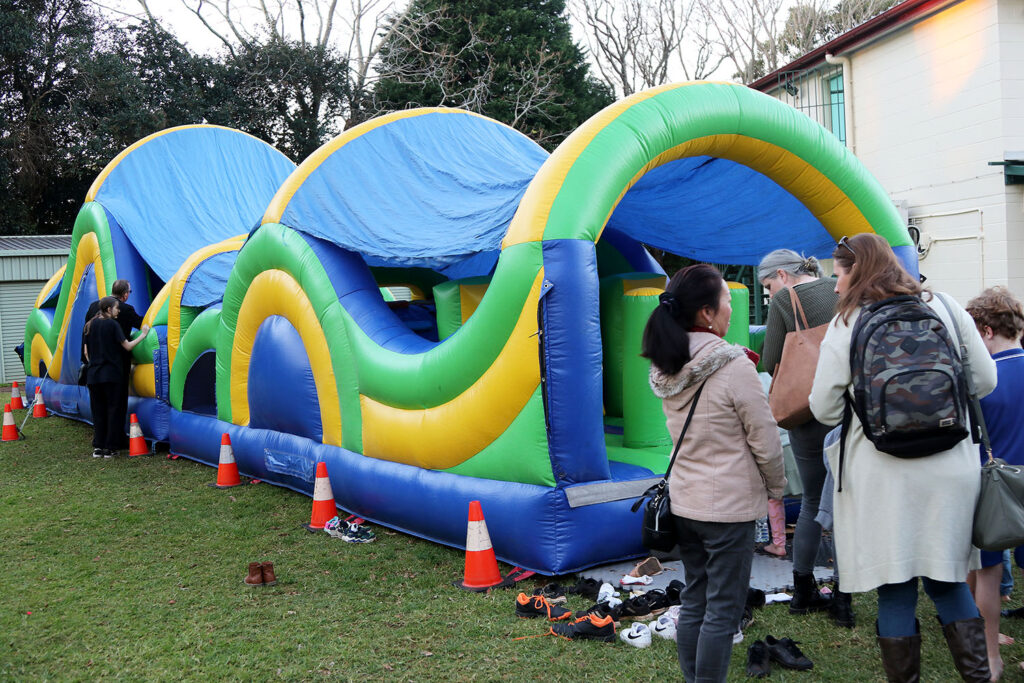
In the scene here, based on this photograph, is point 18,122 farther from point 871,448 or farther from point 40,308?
point 871,448

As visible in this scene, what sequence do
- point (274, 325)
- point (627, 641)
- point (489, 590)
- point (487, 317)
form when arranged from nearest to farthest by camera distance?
point (627, 641) < point (489, 590) < point (487, 317) < point (274, 325)

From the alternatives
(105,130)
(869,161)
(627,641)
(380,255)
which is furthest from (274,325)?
(105,130)

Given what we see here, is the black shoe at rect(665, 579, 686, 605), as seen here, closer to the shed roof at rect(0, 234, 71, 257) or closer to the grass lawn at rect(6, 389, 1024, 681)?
the grass lawn at rect(6, 389, 1024, 681)

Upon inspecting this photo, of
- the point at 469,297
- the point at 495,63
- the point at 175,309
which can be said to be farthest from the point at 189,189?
the point at 495,63

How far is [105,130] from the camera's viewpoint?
21.0 metres

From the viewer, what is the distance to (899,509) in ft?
8.82

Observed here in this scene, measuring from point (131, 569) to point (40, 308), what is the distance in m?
8.85

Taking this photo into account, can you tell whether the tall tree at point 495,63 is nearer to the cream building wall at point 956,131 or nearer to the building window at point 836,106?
the building window at point 836,106

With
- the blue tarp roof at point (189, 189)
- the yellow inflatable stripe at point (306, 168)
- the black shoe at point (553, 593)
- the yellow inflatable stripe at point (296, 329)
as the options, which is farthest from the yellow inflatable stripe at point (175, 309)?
the black shoe at point (553, 593)

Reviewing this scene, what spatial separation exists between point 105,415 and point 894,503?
26.0 ft

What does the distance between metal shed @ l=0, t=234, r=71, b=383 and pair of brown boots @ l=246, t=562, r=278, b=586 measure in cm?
1548

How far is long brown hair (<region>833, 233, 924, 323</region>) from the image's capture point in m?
2.73

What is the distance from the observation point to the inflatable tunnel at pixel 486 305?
4.43 m

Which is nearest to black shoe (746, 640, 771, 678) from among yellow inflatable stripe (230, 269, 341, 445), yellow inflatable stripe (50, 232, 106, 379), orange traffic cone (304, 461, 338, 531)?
orange traffic cone (304, 461, 338, 531)
